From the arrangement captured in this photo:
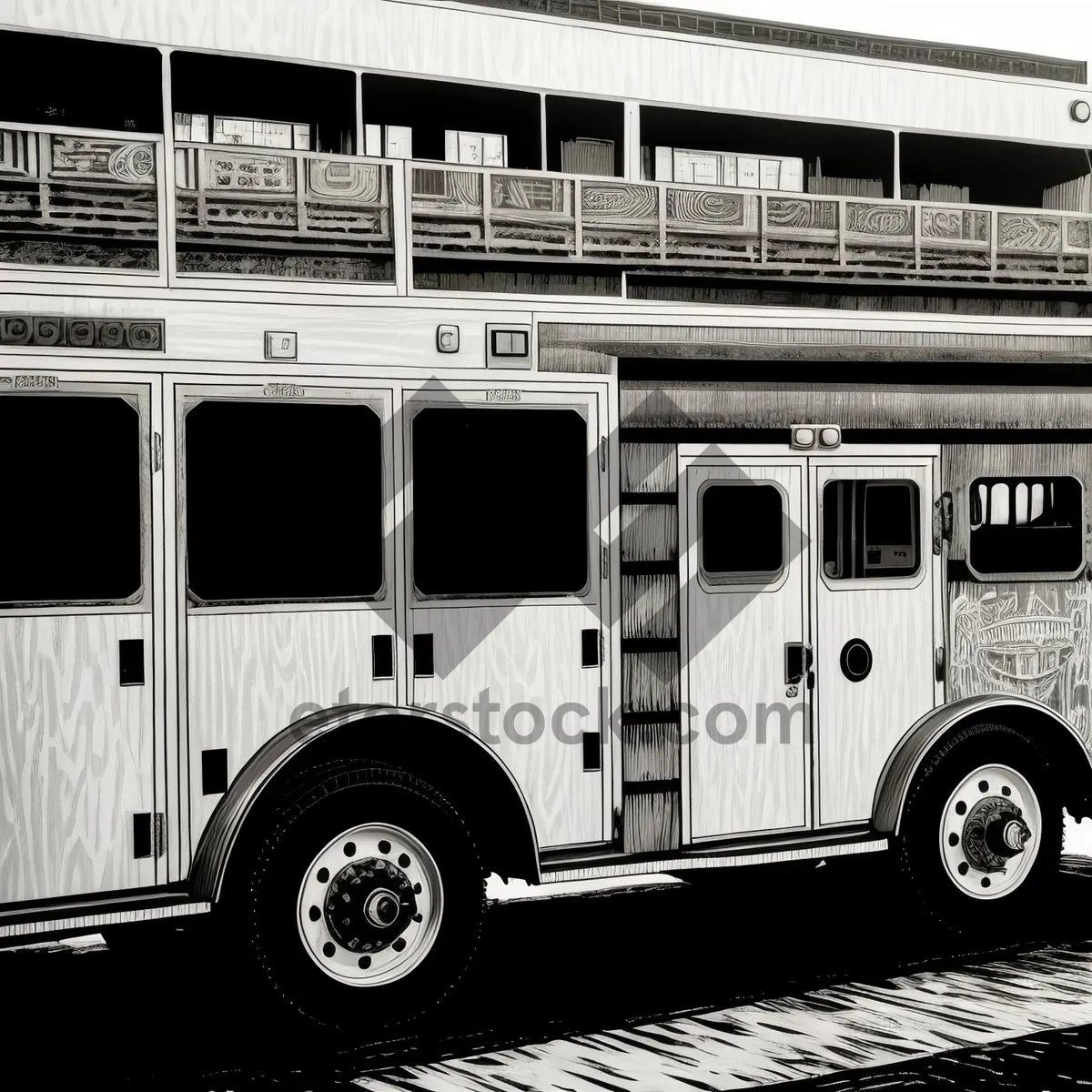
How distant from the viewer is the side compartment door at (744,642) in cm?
650

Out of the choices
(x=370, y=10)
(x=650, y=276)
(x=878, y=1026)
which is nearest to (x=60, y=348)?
(x=370, y=10)

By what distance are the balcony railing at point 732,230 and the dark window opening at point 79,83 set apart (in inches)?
43.5

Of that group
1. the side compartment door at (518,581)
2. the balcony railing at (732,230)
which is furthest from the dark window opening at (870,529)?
the side compartment door at (518,581)

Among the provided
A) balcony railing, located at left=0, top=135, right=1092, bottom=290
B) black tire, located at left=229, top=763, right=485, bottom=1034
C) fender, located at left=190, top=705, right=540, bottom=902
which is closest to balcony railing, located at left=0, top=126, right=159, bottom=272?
balcony railing, located at left=0, top=135, right=1092, bottom=290

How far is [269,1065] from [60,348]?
110 inches

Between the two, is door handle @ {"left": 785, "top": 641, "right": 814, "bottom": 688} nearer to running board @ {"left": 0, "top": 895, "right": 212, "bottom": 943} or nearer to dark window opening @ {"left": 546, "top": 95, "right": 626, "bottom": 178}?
dark window opening @ {"left": 546, "top": 95, "right": 626, "bottom": 178}

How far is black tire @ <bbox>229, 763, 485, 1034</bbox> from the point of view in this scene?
5.56m

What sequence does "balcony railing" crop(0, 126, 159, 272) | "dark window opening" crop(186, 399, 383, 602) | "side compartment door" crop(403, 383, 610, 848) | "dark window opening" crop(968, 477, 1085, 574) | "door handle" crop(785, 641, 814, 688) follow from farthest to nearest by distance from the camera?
"dark window opening" crop(968, 477, 1085, 574), "door handle" crop(785, 641, 814, 688), "side compartment door" crop(403, 383, 610, 848), "dark window opening" crop(186, 399, 383, 602), "balcony railing" crop(0, 126, 159, 272)

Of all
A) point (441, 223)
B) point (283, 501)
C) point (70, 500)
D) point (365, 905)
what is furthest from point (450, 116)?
point (365, 905)

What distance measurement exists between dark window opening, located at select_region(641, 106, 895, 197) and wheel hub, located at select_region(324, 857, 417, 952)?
11.0ft

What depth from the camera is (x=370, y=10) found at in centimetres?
602

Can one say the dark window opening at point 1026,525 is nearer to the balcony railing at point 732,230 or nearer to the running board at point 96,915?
the balcony railing at point 732,230

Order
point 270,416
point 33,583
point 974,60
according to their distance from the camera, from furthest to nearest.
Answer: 1. point 974,60
2. point 270,416
3. point 33,583

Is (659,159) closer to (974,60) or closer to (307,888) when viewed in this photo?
(974,60)
